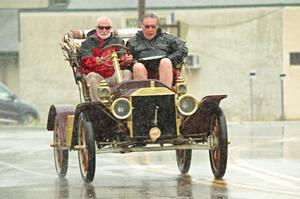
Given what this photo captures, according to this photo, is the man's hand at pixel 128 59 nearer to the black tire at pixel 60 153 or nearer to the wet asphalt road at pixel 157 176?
the black tire at pixel 60 153

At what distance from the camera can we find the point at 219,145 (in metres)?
12.9

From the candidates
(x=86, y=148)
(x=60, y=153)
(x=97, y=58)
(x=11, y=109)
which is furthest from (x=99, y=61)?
(x=11, y=109)

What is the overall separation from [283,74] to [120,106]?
30.6 m

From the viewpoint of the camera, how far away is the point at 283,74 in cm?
4281

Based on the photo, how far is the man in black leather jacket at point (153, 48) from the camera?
13.8 metres

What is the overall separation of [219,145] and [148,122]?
0.92 metres

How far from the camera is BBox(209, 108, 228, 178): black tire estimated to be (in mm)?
12820

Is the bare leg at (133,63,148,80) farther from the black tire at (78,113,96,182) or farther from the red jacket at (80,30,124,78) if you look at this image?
the black tire at (78,113,96,182)

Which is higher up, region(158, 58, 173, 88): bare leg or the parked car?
region(158, 58, 173, 88): bare leg

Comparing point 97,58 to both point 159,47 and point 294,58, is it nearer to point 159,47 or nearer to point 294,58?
point 159,47

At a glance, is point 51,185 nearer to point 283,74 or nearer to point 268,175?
point 268,175

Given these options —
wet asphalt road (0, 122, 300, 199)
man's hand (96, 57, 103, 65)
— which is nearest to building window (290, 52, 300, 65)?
wet asphalt road (0, 122, 300, 199)

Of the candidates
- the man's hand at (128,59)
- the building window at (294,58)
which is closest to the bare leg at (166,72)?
the man's hand at (128,59)

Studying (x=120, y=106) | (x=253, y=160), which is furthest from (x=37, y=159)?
(x=120, y=106)
